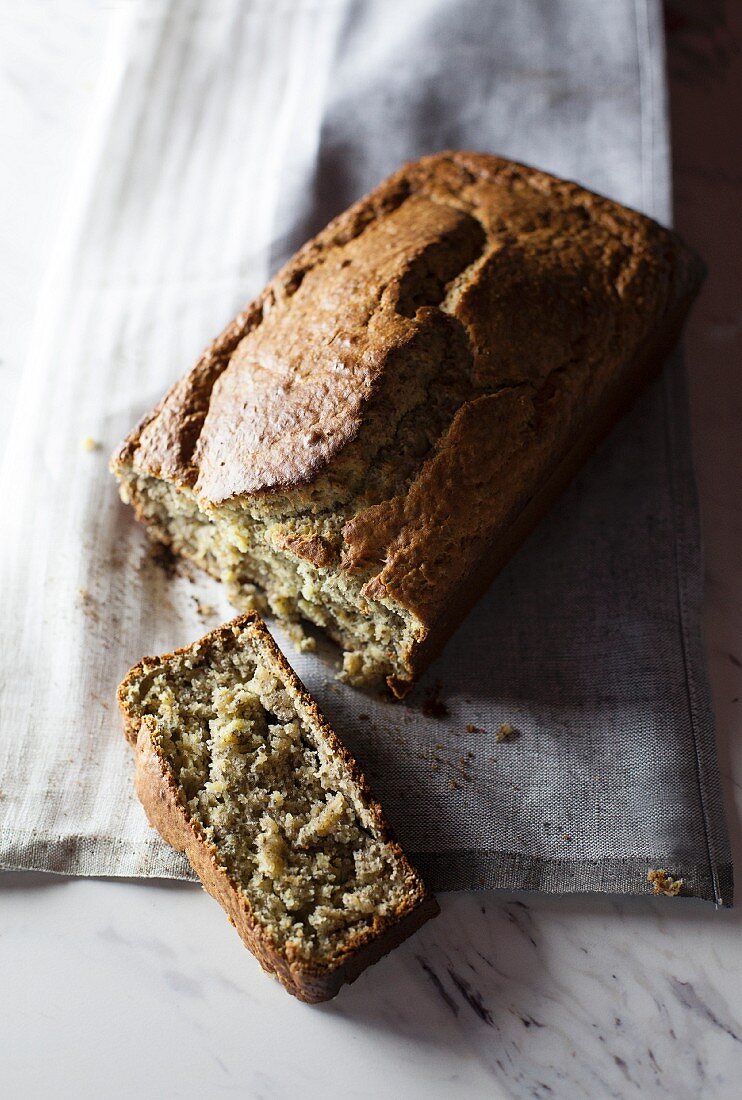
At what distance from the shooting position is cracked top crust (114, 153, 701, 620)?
265 centimetres

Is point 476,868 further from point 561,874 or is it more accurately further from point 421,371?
point 421,371

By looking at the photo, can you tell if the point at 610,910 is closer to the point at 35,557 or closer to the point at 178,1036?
the point at 178,1036

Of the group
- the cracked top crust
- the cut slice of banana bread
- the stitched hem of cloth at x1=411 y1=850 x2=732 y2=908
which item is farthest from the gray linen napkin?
the cracked top crust

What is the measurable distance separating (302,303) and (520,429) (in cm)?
73

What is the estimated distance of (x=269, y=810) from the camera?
99.7 inches

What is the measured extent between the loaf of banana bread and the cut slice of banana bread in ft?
0.95

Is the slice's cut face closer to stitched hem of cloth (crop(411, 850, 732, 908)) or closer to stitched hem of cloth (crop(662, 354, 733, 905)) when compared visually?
stitched hem of cloth (crop(411, 850, 732, 908))

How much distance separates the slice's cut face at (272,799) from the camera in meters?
2.43

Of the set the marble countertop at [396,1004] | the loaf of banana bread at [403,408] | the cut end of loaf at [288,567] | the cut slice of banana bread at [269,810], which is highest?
the loaf of banana bread at [403,408]

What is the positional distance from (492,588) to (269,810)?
98 centimetres

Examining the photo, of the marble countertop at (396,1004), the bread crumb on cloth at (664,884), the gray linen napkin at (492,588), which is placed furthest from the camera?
the gray linen napkin at (492,588)

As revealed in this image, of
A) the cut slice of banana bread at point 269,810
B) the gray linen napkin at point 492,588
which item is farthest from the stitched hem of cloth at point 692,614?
the cut slice of banana bread at point 269,810

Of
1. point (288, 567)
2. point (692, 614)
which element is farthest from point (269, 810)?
point (692, 614)

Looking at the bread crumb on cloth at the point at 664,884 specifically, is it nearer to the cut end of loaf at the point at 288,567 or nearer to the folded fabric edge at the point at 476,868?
the folded fabric edge at the point at 476,868
